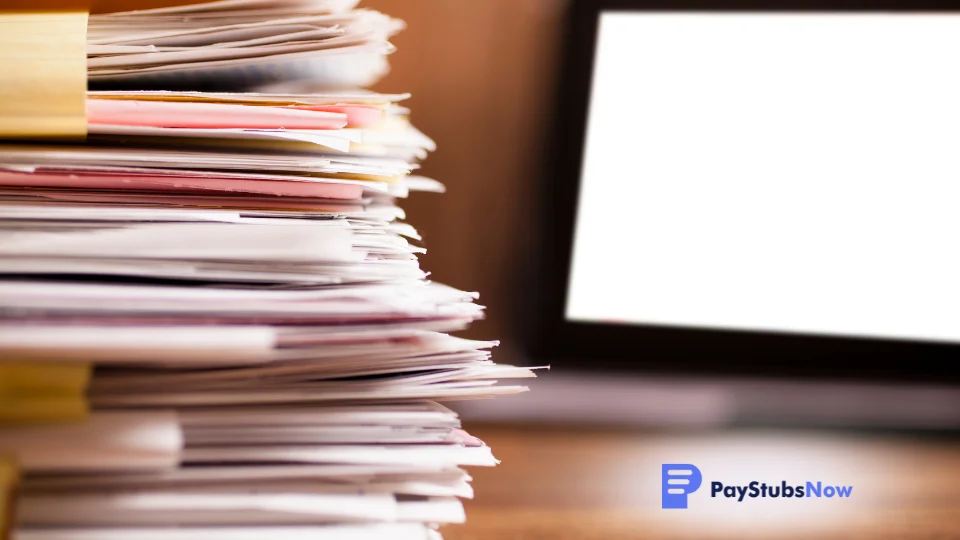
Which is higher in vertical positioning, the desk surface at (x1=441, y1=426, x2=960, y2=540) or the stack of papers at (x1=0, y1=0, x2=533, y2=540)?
the stack of papers at (x1=0, y1=0, x2=533, y2=540)

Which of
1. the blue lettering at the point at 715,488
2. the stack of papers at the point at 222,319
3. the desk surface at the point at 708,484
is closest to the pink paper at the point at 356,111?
the stack of papers at the point at 222,319

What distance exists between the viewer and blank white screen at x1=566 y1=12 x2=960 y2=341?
60cm

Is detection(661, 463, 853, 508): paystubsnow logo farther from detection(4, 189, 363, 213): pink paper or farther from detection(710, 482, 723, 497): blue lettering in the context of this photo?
detection(4, 189, 363, 213): pink paper

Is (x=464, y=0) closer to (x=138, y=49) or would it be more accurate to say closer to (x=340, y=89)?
(x=340, y=89)

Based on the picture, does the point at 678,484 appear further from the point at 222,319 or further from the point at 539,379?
the point at 222,319

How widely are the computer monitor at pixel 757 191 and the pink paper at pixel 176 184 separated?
0.33 m

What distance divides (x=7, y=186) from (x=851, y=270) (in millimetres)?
639

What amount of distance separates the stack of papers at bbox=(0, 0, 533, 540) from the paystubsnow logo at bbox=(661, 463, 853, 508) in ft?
0.82

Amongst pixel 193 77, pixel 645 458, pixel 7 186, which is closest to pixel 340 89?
pixel 193 77

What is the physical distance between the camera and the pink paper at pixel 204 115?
1.04 feet

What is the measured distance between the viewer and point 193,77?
0.39m

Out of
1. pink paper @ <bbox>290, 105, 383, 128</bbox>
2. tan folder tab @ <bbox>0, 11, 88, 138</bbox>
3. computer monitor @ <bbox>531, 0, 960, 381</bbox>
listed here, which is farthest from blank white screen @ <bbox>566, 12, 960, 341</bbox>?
tan folder tab @ <bbox>0, 11, 88, 138</bbox>

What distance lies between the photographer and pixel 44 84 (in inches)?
12.5

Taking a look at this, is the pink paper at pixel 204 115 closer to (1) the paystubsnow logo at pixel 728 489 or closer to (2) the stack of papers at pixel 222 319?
(2) the stack of papers at pixel 222 319
